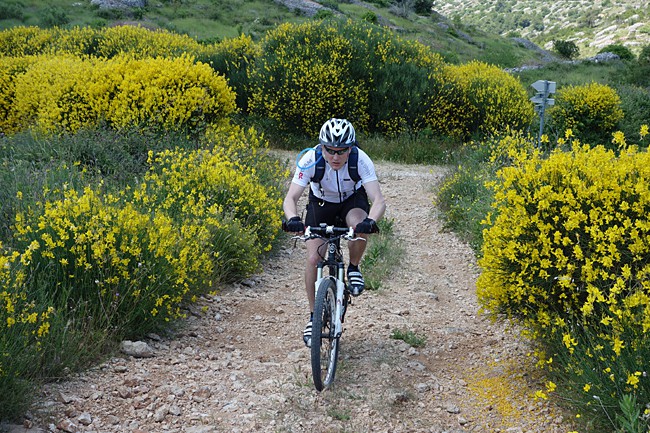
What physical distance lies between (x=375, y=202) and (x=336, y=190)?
351mm

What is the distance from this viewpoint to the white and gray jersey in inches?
183

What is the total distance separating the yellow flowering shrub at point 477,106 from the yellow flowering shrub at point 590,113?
2270 millimetres

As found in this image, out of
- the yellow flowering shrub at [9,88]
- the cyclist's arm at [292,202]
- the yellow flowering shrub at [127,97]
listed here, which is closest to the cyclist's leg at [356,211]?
the cyclist's arm at [292,202]

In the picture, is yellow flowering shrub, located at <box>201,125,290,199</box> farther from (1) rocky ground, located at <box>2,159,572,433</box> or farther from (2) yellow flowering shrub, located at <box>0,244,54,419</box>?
(2) yellow flowering shrub, located at <box>0,244,54,419</box>

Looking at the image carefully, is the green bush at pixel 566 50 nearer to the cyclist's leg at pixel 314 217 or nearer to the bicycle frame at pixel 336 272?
the cyclist's leg at pixel 314 217

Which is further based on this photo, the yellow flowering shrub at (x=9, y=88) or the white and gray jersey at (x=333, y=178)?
the yellow flowering shrub at (x=9, y=88)

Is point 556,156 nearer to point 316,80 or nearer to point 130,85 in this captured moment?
point 130,85

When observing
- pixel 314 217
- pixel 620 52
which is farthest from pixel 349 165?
pixel 620 52

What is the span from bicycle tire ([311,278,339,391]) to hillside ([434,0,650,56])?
6875cm

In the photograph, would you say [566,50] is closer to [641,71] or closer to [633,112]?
[641,71]

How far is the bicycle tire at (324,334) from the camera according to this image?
161 inches

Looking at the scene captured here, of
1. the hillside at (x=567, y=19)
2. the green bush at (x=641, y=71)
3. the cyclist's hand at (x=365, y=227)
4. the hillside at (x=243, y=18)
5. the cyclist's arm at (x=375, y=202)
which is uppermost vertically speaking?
the hillside at (x=567, y=19)

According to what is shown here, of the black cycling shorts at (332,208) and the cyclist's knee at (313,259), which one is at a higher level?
the black cycling shorts at (332,208)

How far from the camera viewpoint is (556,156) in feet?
15.7
